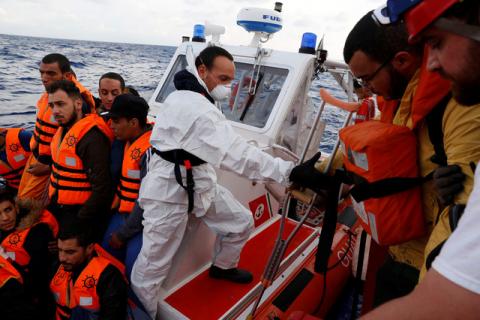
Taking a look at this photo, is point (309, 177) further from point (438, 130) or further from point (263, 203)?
point (263, 203)

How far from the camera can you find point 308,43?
3.13m

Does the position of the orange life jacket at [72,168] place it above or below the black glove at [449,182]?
below

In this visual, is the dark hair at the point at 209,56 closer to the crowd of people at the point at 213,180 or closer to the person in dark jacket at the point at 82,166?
the crowd of people at the point at 213,180

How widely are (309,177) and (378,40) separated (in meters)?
0.63

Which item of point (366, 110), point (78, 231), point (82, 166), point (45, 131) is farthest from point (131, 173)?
point (366, 110)

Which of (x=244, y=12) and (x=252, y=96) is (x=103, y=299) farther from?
(x=244, y=12)

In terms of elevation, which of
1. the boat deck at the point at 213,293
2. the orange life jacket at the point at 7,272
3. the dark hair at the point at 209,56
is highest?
the dark hair at the point at 209,56

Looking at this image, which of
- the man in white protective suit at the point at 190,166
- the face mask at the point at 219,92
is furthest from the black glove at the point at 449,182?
the face mask at the point at 219,92

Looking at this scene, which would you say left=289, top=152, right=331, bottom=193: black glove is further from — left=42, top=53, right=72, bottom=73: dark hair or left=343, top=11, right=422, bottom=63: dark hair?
left=42, top=53, right=72, bottom=73: dark hair

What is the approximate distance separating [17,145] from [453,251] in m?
3.46

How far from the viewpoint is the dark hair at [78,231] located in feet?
6.40

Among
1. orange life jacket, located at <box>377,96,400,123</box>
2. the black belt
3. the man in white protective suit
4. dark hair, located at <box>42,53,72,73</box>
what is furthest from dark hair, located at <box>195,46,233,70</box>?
dark hair, located at <box>42,53,72,73</box>

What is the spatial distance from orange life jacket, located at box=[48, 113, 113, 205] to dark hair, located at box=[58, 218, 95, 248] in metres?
0.15

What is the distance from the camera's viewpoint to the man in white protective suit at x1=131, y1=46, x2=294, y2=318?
1.66 meters
